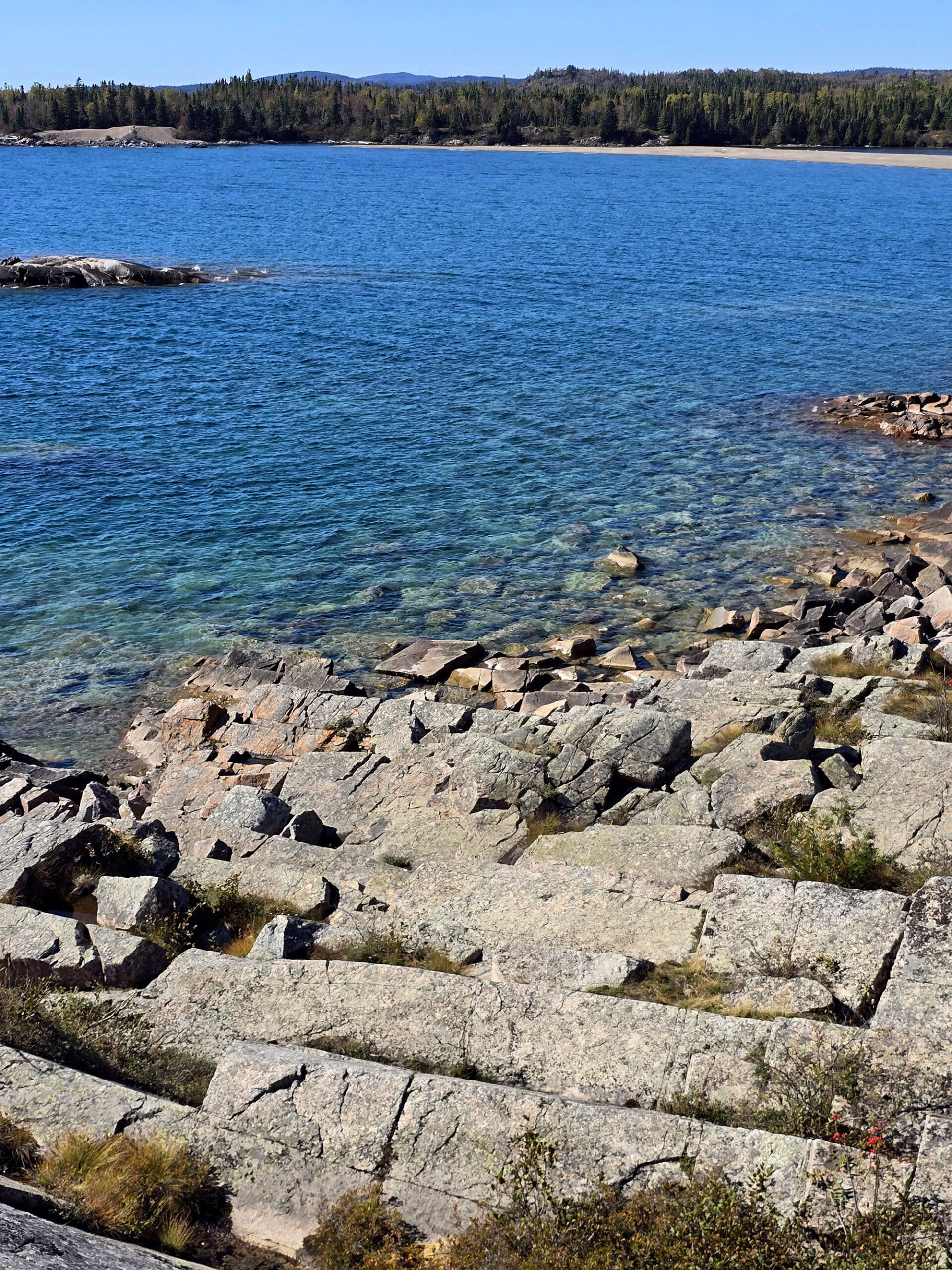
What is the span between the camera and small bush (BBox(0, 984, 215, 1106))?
351 inches

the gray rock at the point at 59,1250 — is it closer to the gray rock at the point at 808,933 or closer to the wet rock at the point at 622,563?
the gray rock at the point at 808,933

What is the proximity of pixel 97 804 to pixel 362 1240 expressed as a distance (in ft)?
30.4

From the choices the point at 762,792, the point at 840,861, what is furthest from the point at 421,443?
the point at 840,861

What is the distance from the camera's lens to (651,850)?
12156 mm

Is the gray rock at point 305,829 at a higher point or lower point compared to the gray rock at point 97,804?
higher

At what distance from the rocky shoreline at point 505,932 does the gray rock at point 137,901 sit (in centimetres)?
3

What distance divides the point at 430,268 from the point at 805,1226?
7082 centimetres

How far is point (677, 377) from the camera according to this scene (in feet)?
148

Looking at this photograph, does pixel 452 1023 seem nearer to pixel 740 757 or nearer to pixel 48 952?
pixel 48 952

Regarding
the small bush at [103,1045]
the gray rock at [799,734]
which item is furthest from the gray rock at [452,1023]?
the gray rock at [799,734]

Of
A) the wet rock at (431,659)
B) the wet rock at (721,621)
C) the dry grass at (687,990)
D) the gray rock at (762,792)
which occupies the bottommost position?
the wet rock at (431,659)

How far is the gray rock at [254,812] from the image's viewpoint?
1442 centimetres

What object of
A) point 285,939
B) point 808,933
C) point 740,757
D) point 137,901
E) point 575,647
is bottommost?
point 575,647

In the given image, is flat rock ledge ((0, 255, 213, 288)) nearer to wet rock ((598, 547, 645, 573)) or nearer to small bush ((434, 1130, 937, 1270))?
wet rock ((598, 547, 645, 573))
